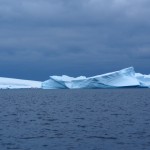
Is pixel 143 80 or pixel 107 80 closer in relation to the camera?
pixel 107 80

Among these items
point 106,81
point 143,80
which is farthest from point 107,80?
point 143,80

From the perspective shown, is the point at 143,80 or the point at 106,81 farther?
the point at 143,80

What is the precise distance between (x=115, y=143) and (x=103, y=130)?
15.3ft

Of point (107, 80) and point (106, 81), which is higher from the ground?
point (107, 80)

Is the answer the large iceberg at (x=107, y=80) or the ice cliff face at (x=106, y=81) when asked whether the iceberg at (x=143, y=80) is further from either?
the large iceberg at (x=107, y=80)

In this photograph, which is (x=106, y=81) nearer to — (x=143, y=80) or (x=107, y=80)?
(x=107, y=80)

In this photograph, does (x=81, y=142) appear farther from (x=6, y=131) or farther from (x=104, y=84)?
(x=104, y=84)

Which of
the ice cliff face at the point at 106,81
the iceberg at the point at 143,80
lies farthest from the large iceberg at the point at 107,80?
the iceberg at the point at 143,80

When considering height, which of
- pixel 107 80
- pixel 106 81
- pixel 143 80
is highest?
pixel 143 80

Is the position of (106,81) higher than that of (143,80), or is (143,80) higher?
(143,80)

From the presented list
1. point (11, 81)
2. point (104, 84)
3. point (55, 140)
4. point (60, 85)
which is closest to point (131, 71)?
point (104, 84)

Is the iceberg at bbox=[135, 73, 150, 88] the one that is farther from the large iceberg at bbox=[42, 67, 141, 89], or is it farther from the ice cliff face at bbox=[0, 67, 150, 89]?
the large iceberg at bbox=[42, 67, 141, 89]

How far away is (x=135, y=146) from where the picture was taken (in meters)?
20.5

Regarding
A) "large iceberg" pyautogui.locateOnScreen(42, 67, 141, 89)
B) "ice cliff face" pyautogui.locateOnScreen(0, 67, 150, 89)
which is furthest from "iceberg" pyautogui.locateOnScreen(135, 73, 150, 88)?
"large iceberg" pyautogui.locateOnScreen(42, 67, 141, 89)
